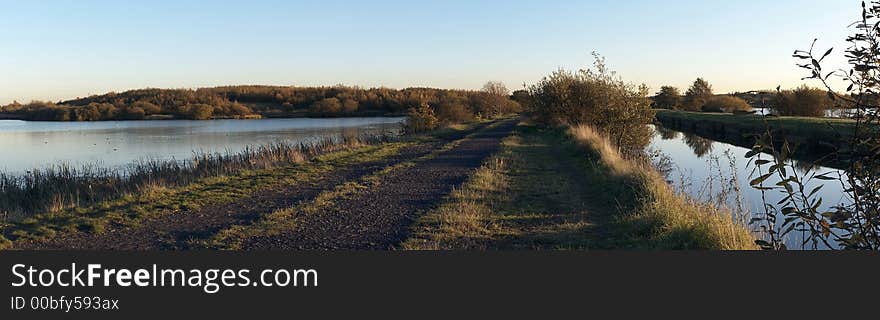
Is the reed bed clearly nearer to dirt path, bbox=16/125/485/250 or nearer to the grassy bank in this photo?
dirt path, bbox=16/125/485/250

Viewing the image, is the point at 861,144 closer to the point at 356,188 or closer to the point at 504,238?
the point at 504,238

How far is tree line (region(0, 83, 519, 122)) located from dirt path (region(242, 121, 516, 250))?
141ft

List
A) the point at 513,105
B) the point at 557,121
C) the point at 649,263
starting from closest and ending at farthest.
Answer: the point at 649,263, the point at 557,121, the point at 513,105

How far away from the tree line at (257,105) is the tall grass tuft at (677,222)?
155 feet

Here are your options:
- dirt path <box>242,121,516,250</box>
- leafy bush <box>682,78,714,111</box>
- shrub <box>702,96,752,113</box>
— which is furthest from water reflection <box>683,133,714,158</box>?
leafy bush <box>682,78,714,111</box>

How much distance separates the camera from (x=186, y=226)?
27.0 feet

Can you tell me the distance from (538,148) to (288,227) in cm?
1576

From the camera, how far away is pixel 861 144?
113 inches

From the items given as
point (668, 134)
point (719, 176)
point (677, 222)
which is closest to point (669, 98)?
point (668, 134)

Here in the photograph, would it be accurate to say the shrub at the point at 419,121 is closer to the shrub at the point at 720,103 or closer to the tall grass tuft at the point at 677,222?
the tall grass tuft at the point at 677,222

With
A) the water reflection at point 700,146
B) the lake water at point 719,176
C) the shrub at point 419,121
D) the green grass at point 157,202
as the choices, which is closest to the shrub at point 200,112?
the shrub at point 419,121

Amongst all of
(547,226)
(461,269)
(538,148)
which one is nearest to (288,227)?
(547,226)

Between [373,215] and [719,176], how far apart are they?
1048cm

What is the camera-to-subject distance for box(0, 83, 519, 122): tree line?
7469 centimetres
